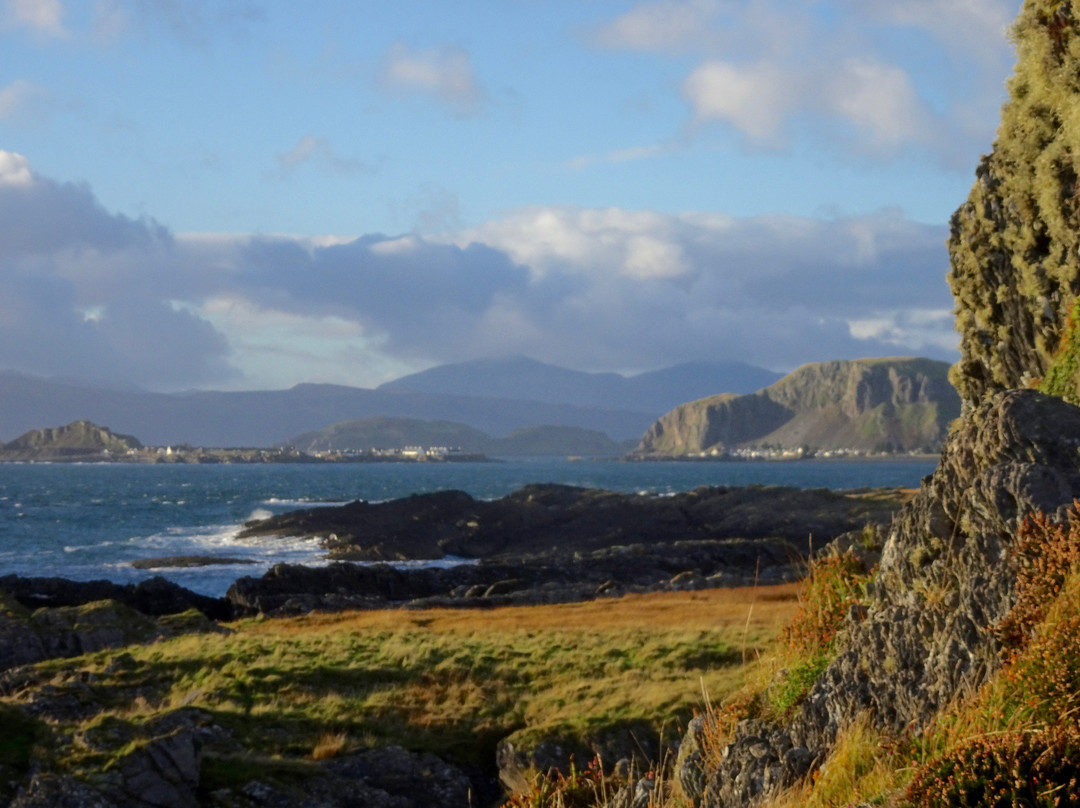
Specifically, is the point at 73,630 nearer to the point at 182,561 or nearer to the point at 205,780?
the point at 205,780

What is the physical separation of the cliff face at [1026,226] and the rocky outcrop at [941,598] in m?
7.86

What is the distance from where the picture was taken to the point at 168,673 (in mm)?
23250

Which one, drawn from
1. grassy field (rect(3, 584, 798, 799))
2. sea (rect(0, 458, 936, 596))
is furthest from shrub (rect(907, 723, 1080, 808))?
sea (rect(0, 458, 936, 596))

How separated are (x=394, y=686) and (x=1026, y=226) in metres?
15.4

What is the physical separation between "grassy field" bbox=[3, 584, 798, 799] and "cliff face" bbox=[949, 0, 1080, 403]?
21.1 ft

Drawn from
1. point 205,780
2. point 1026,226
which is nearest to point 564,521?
point 1026,226

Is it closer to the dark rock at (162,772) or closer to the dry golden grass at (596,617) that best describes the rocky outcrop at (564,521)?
the dry golden grass at (596,617)

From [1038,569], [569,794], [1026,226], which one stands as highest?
[1026,226]

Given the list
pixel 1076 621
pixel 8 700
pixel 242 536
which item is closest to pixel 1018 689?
pixel 1076 621

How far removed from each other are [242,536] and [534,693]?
75.6m

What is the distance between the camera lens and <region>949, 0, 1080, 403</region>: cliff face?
1616cm

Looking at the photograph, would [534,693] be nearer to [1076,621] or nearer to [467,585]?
[1076,621]

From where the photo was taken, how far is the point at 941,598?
25.6ft

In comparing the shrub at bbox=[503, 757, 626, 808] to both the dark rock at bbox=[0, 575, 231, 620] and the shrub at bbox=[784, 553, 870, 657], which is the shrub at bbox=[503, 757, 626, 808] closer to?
the shrub at bbox=[784, 553, 870, 657]
